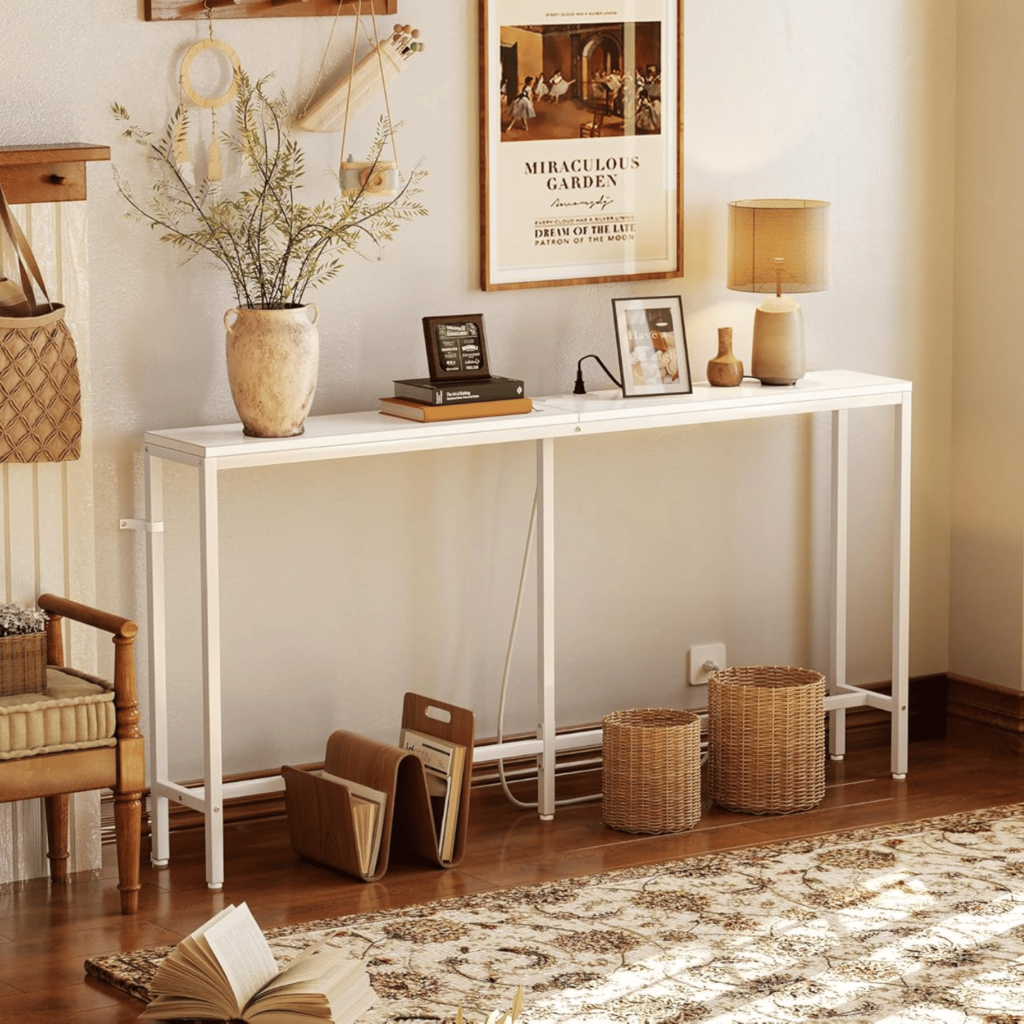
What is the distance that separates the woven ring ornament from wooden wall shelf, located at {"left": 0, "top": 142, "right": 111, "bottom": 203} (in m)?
0.24

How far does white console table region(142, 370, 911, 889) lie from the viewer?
3.91m

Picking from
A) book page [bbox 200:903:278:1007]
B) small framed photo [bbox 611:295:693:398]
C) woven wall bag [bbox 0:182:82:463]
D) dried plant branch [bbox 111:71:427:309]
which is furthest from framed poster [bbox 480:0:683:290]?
book page [bbox 200:903:278:1007]

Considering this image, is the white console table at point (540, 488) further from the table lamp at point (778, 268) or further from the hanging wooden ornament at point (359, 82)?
the hanging wooden ornament at point (359, 82)

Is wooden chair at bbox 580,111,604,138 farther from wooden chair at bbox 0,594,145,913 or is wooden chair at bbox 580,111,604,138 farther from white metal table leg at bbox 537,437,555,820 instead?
wooden chair at bbox 0,594,145,913

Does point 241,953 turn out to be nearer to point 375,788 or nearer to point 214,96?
point 375,788

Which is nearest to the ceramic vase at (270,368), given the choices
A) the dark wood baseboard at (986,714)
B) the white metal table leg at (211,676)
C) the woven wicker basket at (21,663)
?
the white metal table leg at (211,676)

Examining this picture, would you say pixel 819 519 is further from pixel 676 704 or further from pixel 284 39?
pixel 284 39

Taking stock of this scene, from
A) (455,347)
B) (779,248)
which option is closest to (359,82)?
(455,347)

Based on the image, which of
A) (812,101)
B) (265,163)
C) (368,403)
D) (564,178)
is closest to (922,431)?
(812,101)

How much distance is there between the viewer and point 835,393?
14.9ft

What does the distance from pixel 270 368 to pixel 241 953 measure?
1.23 m

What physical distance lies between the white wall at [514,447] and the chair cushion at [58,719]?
387 millimetres

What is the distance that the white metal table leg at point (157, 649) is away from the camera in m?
4.05

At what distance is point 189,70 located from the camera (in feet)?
13.3
